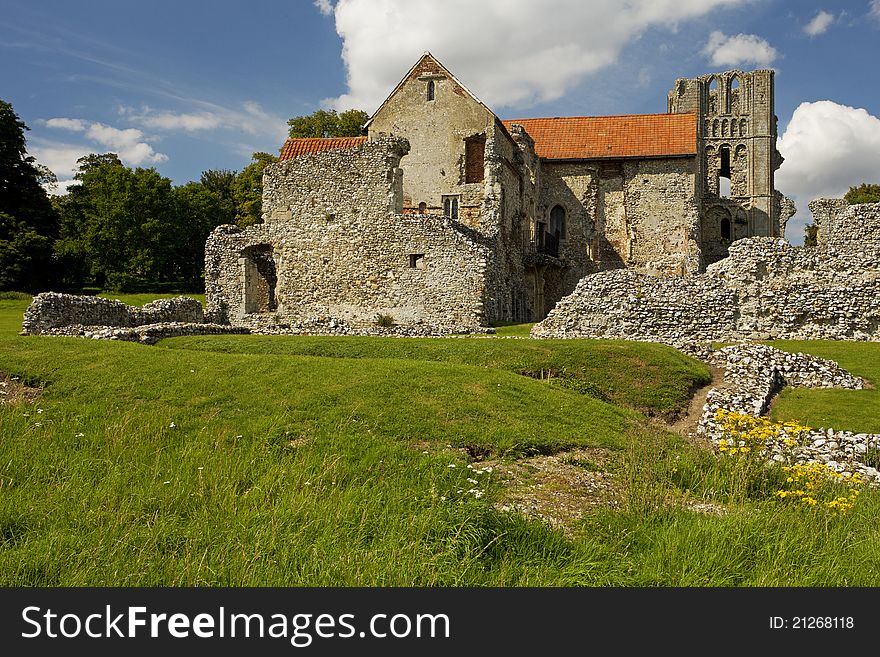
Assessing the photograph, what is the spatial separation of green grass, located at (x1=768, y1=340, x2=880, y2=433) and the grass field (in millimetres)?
3870

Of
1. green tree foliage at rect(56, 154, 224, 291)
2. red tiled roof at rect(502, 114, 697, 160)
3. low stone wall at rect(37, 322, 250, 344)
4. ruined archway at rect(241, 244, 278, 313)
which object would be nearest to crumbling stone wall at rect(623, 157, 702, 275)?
red tiled roof at rect(502, 114, 697, 160)

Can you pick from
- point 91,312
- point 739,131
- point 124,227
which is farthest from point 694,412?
point 739,131

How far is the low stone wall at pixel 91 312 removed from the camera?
1872 centimetres

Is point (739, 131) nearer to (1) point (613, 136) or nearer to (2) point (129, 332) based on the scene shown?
(1) point (613, 136)

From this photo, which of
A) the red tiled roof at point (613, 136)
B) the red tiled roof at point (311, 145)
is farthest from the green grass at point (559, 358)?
the red tiled roof at point (613, 136)

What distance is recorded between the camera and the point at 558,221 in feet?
131

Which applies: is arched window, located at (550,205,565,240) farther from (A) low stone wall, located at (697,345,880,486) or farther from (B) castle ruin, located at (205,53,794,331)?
(A) low stone wall, located at (697,345,880,486)

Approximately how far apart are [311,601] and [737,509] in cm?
414

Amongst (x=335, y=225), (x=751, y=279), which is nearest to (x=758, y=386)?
(x=751, y=279)

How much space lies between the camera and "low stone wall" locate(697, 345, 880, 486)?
9.27m

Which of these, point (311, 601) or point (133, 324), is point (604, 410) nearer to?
point (311, 601)

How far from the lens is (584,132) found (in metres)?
40.6

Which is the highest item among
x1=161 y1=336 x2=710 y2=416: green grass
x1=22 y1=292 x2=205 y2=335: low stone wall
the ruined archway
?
the ruined archway

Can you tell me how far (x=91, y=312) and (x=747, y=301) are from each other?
70.8ft
